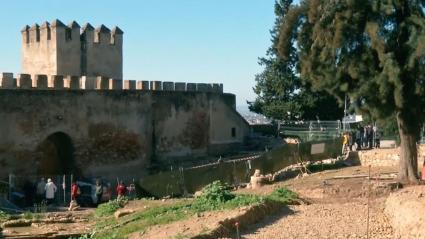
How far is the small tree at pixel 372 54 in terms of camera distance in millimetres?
19984

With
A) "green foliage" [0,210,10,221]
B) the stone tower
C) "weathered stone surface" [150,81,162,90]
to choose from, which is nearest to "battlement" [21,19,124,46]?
the stone tower

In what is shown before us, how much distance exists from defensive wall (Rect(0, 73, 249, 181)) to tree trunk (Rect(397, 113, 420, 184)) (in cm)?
1222

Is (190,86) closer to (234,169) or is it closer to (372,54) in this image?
(234,169)

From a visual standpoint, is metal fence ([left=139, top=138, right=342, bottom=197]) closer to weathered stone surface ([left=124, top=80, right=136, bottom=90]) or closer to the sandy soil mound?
weathered stone surface ([left=124, top=80, right=136, bottom=90])

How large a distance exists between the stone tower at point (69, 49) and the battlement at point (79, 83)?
3.12 m

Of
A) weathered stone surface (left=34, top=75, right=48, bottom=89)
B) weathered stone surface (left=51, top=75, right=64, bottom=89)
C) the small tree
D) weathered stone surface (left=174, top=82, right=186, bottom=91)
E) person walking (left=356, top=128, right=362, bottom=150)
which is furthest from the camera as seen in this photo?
weathered stone surface (left=174, top=82, right=186, bottom=91)

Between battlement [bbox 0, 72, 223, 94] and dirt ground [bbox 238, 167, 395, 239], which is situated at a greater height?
battlement [bbox 0, 72, 223, 94]

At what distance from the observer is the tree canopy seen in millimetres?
41438

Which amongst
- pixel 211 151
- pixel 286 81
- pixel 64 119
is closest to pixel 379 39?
pixel 64 119

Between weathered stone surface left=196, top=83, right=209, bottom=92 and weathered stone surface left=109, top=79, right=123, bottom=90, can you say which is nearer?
weathered stone surface left=109, top=79, right=123, bottom=90

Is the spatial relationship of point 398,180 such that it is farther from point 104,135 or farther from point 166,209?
point 104,135

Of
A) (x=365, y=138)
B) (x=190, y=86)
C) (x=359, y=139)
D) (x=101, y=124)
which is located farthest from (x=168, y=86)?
(x=365, y=138)

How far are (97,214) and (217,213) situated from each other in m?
4.92

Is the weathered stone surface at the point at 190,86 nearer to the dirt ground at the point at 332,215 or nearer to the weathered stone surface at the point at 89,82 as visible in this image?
the weathered stone surface at the point at 89,82
